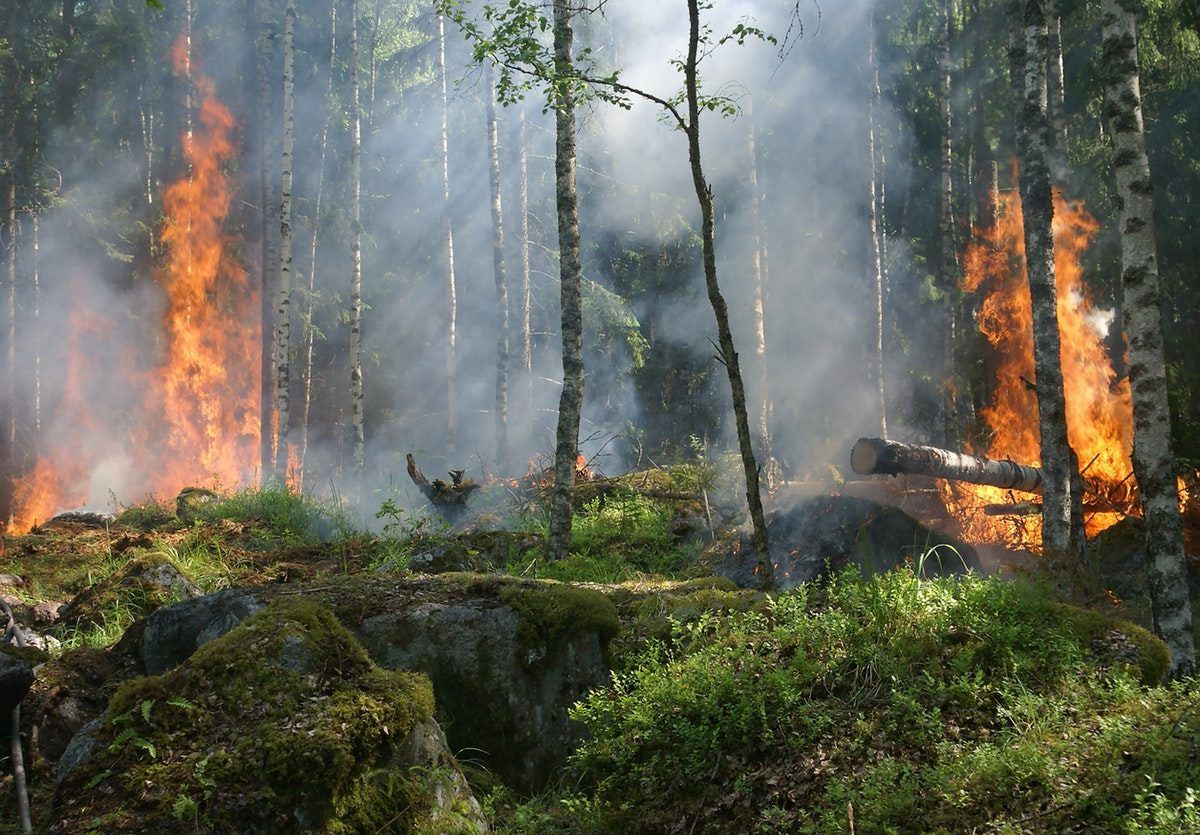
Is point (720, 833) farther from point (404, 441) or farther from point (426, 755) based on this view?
point (404, 441)

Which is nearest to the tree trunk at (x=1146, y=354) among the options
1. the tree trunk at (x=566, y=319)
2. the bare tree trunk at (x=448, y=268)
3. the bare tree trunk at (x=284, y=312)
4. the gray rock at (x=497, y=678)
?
the gray rock at (x=497, y=678)

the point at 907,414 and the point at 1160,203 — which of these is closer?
the point at 1160,203

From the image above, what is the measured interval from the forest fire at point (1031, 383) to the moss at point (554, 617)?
8008mm

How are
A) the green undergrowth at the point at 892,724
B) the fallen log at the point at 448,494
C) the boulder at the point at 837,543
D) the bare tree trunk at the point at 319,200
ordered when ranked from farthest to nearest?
the bare tree trunk at the point at 319,200
the fallen log at the point at 448,494
the boulder at the point at 837,543
the green undergrowth at the point at 892,724

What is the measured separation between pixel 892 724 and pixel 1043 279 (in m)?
7.57

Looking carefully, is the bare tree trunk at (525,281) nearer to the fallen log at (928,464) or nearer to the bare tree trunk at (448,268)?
the bare tree trunk at (448,268)

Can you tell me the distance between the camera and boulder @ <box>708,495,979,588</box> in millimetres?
11219

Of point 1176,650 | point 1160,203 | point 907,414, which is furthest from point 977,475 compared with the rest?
point 907,414

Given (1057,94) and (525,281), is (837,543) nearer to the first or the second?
(1057,94)

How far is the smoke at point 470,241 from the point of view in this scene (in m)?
24.4

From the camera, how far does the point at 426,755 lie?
4.29 m

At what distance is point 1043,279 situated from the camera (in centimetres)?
1030

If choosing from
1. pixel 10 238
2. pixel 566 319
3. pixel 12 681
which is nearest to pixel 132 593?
pixel 12 681

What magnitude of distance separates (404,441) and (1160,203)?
83.0 ft
